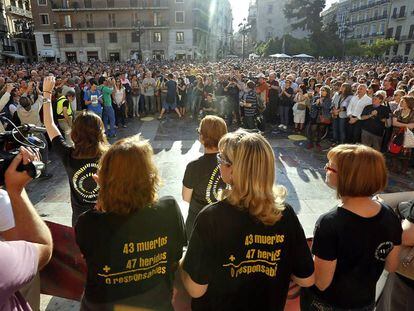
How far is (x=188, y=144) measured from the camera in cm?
933

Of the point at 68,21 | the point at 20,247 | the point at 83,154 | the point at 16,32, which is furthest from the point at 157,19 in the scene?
the point at 20,247

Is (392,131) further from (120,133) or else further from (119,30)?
(119,30)

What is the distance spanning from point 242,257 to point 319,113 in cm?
830

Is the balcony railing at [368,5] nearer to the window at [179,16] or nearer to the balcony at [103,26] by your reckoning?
the window at [179,16]

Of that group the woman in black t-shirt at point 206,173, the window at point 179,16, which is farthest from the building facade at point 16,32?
the woman in black t-shirt at point 206,173

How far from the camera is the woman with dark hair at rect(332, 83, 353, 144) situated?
8570 millimetres

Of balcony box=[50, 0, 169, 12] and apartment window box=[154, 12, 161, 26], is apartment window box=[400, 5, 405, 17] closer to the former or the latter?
balcony box=[50, 0, 169, 12]

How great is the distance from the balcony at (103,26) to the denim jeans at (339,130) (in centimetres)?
4443

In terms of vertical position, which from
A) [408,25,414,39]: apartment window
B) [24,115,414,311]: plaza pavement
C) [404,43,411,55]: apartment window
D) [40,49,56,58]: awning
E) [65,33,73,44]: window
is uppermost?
[408,25,414,39]: apartment window

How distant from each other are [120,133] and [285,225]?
31.4ft

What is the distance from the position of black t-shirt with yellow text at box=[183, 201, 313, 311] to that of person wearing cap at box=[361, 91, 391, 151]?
684 cm

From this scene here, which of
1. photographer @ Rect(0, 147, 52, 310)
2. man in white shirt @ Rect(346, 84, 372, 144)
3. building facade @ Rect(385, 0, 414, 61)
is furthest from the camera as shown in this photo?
building facade @ Rect(385, 0, 414, 61)

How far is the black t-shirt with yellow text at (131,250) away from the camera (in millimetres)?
1723

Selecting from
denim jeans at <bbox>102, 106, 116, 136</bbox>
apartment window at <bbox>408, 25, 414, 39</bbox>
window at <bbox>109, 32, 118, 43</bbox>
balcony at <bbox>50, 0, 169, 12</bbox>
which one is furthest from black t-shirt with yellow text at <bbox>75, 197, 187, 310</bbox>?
apartment window at <bbox>408, 25, 414, 39</bbox>
